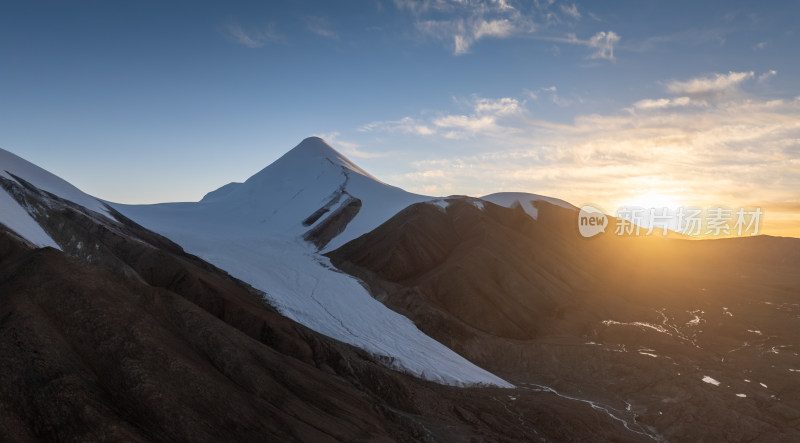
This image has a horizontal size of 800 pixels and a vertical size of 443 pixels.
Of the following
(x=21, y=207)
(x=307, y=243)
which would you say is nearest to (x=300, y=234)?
(x=307, y=243)

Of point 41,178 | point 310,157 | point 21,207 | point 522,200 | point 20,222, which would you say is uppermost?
point 310,157

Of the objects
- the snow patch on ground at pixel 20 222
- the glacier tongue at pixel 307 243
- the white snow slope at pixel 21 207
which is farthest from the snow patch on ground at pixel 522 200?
the snow patch on ground at pixel 20 222

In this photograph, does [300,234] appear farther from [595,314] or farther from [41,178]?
[595,314]

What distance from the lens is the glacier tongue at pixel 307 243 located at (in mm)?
41375

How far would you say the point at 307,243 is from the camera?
79.8m

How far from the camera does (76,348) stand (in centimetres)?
1777

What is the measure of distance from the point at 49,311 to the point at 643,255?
97465mm

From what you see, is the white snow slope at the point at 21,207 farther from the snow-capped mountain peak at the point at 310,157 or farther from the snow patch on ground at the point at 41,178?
the snow-capped mountain peak at the point at 310,157

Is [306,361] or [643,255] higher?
[643,255]

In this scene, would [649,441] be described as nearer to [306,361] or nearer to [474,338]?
[474,338]

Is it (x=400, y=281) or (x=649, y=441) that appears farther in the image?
(x=400, y=281)

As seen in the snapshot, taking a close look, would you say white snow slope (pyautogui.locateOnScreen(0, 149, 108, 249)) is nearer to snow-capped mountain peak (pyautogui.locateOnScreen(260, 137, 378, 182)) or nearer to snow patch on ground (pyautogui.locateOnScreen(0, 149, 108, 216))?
snow patch on ground (pyautogui.locateOnScreen(0, 149, 108, 216))

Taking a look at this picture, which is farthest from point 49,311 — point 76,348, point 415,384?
point 415,384

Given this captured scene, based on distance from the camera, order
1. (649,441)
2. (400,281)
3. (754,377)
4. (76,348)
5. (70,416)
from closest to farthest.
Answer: (70,416)
(76,348)
(649,441)
(754,377)
(400,281)
